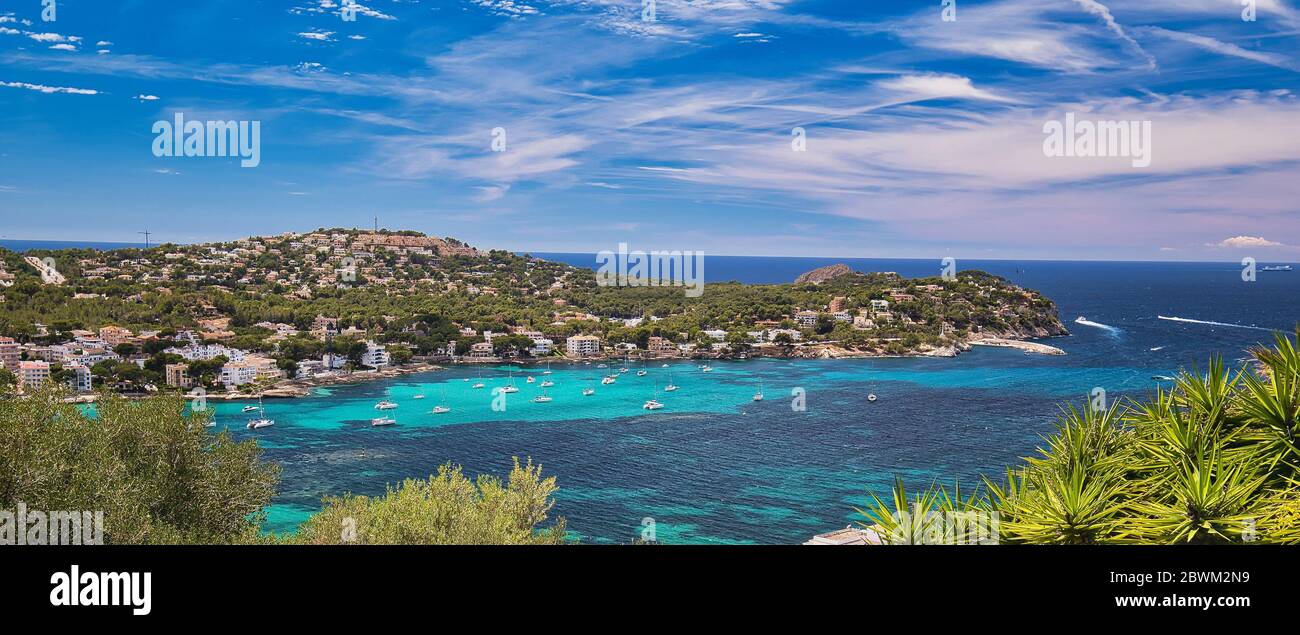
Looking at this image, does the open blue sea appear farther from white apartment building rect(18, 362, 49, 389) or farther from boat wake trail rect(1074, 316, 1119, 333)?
white apartment building rect(18, 362, 49, 389)

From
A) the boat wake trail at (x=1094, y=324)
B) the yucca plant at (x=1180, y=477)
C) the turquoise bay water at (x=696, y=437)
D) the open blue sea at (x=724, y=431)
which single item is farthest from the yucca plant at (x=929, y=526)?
the boat wake trail at (x=1094, y=324)

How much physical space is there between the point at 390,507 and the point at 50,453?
98.9 inches

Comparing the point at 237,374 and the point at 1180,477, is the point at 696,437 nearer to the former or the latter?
the point at 237,374

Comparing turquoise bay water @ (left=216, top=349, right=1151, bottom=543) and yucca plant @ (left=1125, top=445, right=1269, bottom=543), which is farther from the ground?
yucca plant @ (left=1125, top=445, right=1269, bottom=543)

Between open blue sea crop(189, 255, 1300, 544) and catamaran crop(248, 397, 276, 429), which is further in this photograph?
catamaran crop(248, 397, 276, 429)

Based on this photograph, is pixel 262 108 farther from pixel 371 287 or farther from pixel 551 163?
pixel 371 287

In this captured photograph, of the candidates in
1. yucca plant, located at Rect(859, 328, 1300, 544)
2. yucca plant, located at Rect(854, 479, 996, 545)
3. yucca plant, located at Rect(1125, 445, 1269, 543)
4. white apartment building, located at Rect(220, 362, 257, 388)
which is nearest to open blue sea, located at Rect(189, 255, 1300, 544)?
white apartment building, located at Rect(220, 362, 257, 388)

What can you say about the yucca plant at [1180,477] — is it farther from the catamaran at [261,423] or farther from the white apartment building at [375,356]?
the white apartment building at [375,356]

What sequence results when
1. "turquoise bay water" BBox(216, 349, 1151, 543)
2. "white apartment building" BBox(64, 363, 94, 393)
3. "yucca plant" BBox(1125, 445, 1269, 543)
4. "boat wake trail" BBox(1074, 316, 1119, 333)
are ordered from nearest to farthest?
"yucca plant" BBox(1125, 445, 1269, 543), "turquoise bay water" BBox(216, 349, 1151, 543), "white apartment building" BBox(64, 363, 94, 393), "boat wake trail" BBox(1074, 316, 1119, 333)

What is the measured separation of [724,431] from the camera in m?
27.8

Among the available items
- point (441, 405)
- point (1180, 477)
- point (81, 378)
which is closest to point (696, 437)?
point (441, 405)

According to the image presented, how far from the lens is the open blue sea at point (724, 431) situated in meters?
19.5

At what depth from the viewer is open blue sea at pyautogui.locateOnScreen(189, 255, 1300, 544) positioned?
63.8 ft
